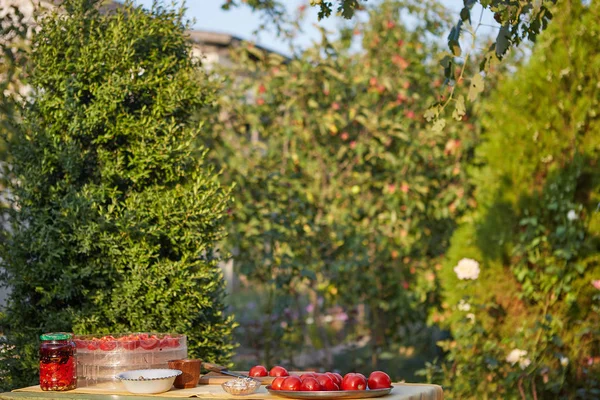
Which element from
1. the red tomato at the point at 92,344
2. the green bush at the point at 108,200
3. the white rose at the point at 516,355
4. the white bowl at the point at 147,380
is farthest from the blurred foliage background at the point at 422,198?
the white bowl at the point at 147,380

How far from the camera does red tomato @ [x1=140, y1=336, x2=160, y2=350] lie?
3168 millimetres

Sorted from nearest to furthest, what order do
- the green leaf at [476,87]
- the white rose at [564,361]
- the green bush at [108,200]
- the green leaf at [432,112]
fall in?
the green leaf at [476,87] → the green leaf at [432,112] → the green bush at [108,200] → the white rose at [564,361]

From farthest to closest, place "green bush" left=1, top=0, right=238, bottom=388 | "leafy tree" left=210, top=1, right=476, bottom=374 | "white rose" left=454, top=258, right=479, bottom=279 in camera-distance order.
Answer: "leafy tree" left=210, top=1, right=476, bottom=374 < "white rose" left=454, top=258, right=479, bottom=279 < "green bush" left=1, top=0, right=238, bottom=388

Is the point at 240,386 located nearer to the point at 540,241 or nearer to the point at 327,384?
the point at 327,384

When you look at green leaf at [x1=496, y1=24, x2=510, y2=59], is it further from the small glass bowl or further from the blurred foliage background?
the blurred foliage background

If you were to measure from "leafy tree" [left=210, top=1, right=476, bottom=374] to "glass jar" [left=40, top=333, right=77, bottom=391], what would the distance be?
365cm

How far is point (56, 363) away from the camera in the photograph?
9.95ft

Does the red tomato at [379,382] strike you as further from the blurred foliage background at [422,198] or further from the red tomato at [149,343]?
the blurred foliage background at [422,198]

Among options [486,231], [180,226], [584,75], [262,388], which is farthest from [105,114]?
[584,75]

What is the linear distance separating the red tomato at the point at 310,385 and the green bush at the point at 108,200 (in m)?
1.23

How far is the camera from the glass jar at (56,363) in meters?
3.03

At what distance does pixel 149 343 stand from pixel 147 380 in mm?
258

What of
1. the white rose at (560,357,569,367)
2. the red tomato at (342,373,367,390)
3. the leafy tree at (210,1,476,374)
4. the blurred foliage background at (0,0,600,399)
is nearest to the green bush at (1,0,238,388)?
the blurred foliage background at (0,0,600,399)

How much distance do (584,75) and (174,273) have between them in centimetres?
330
